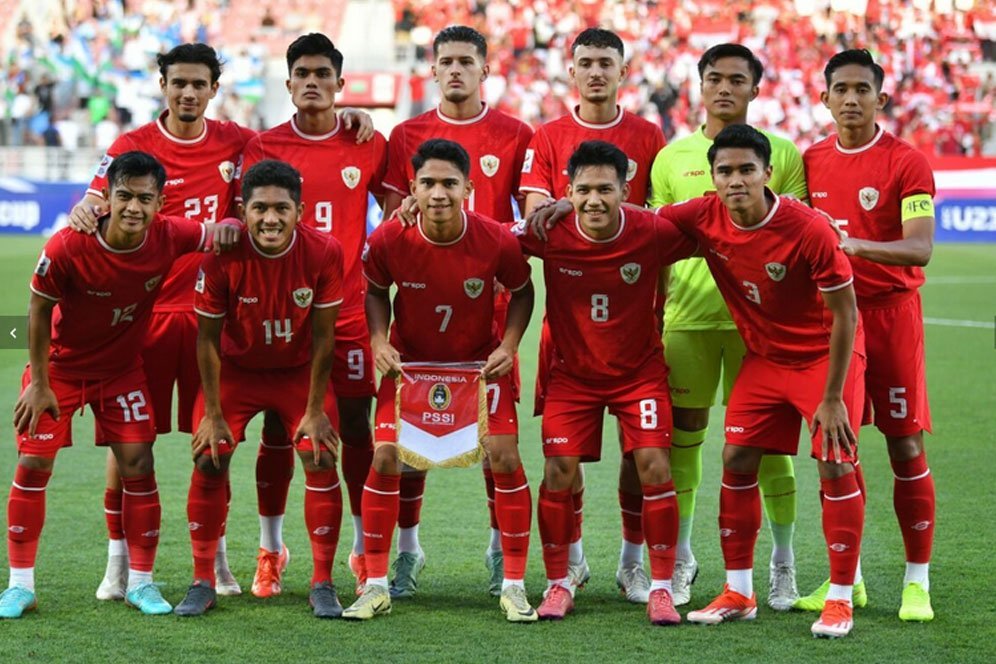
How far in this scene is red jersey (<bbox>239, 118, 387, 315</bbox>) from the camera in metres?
5.87

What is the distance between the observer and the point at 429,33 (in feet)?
101

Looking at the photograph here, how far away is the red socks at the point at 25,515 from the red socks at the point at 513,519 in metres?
1.72

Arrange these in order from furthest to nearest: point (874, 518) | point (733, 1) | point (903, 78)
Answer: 1. point (733, 1)
2. point (903, 78)
3. point (874, 518)

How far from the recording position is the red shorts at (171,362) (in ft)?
18.8

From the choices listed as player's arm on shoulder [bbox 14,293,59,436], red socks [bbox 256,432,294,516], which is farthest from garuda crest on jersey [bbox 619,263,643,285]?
player's arm on shoulder [bbox 14,293,59,436]

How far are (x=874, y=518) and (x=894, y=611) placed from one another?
5.56ft

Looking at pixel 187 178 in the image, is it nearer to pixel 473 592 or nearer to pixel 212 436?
pixel 212 436

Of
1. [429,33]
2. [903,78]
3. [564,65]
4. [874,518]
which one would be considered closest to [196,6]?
[429,33]

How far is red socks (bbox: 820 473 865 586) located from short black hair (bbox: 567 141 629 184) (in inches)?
54.3

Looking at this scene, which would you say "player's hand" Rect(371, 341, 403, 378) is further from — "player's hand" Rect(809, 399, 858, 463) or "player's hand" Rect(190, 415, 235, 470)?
"player's hand" Rect(809, 399, 858, 463)

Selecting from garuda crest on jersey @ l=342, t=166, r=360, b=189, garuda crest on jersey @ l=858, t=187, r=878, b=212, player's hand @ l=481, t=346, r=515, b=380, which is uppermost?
A: garuda crest on jersey @ l=342, t=166, r=360, b=189

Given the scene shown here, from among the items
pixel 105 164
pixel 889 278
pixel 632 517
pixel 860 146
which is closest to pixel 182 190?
pixel 105 164

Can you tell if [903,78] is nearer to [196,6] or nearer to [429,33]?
[429,33]

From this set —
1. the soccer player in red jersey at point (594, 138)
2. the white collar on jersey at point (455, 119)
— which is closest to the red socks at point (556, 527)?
the soccer player in red jersey at point (594, 138)
